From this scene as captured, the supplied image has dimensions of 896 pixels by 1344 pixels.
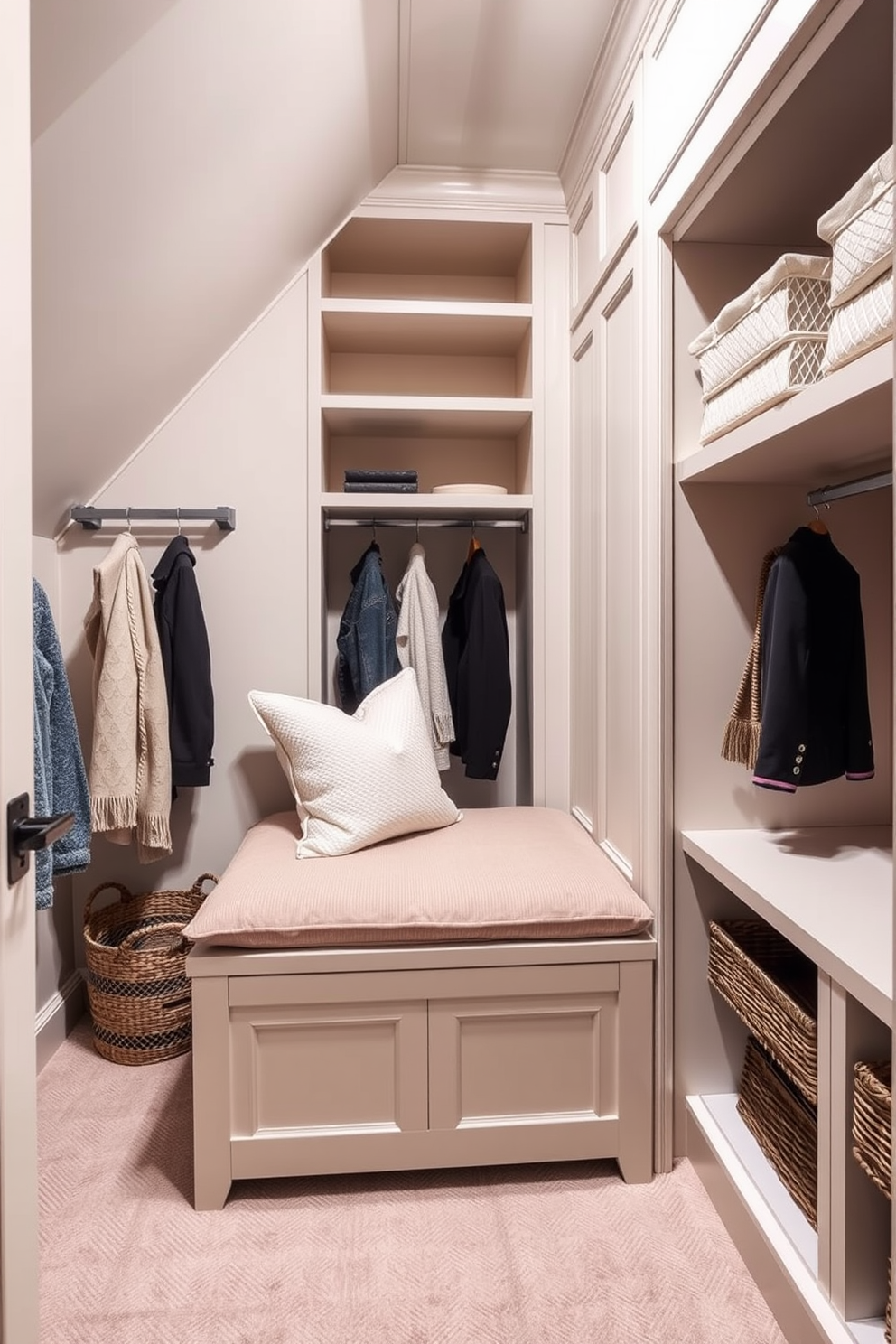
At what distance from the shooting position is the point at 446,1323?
4.53ft

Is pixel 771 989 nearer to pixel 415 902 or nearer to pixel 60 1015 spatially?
pixel 415 902

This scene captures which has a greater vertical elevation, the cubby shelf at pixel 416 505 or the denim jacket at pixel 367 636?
the cubby shelf at pixel 416 505

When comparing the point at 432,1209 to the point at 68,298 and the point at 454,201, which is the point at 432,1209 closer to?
the point at 68,298

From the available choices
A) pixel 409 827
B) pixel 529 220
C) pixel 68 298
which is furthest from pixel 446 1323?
pixel 529 220

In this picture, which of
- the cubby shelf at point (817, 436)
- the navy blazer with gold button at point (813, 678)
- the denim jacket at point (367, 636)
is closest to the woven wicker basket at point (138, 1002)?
the denim jacket at point (367, 636)

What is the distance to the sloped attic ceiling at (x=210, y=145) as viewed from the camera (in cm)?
133

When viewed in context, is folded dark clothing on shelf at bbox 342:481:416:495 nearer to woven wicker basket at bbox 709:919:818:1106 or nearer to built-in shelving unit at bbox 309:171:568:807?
built-in shelving unit at bbox 309:171:568:807

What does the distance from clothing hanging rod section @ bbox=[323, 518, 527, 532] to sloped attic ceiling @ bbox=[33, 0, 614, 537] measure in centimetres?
62

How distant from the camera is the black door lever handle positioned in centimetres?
87

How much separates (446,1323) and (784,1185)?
65 centimetres

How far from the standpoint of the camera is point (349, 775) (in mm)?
2023

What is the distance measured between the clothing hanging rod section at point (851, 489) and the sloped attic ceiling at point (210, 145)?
1276 millimetres

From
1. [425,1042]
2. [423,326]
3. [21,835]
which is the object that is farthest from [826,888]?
[423,326]

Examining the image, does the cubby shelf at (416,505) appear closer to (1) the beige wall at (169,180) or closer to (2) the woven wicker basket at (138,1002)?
(1) the beige wall at (169,180)
